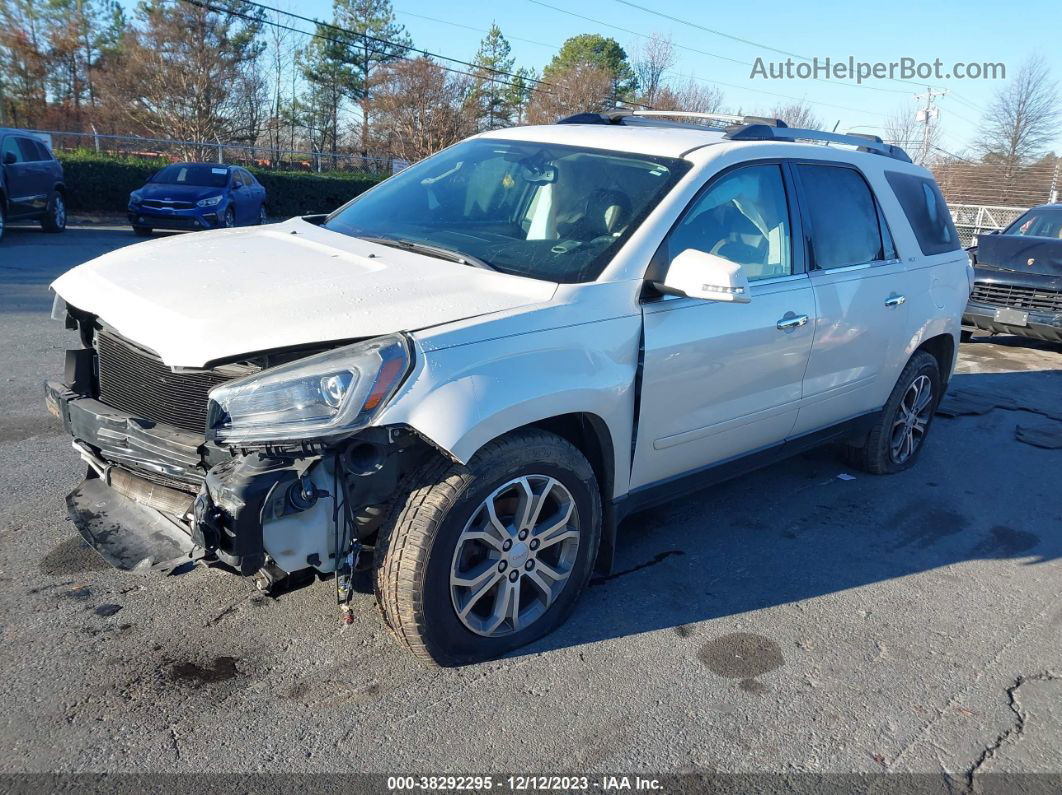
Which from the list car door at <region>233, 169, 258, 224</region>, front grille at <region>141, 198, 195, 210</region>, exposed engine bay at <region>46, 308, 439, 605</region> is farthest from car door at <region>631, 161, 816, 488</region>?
car door at <region>233, 169, 258, 224</region>

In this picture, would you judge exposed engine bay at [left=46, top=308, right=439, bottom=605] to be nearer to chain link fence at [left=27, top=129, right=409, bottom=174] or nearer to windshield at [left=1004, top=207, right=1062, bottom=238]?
windshield at [left=1004, top=207, right=1062, bottom=238]

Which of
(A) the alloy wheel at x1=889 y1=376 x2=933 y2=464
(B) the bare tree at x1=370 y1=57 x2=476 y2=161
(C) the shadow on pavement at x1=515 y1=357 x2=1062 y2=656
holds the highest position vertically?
(B) the bare tree at x1=370 y1=57 x2=476 y2=161

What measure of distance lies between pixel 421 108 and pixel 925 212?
32.1 meters

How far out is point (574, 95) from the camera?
38.0 metres

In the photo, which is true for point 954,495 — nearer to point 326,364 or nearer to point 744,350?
point 744,350

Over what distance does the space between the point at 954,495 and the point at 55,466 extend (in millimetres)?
5246

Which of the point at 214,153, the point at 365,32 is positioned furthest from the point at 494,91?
the point at 214,153

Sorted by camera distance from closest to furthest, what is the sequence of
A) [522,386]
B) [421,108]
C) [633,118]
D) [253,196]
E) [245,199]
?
[522,386] < [633,118] < [245,199] < [253,196] < [421,108]

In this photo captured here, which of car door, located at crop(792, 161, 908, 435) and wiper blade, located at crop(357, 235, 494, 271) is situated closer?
wiper blade, located at crop(357, 235, 494, 271)

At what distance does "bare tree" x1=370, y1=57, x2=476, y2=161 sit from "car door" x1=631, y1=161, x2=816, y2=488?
104ft

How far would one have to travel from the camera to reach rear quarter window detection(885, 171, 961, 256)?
5195mm

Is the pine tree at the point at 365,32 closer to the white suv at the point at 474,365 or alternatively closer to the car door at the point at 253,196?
the car door at the point at 253,196

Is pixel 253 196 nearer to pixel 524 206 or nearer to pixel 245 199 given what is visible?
pixel 245 199

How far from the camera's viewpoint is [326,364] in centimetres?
270
